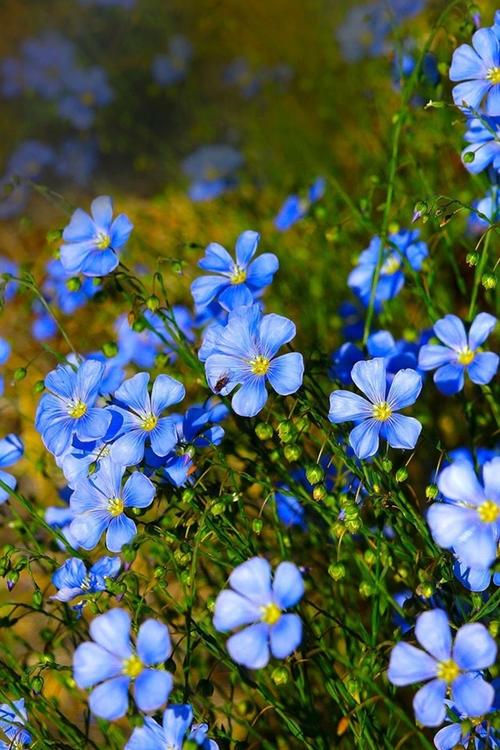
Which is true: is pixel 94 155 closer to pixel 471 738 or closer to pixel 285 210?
pixel 285 210

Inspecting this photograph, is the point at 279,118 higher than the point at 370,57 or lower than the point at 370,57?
lower

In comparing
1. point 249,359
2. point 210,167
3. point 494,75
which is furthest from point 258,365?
point 210,167

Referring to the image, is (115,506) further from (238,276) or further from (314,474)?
(238,276)

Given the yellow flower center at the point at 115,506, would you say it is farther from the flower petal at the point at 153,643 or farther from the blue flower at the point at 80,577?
the flower petal at the point at 153,643

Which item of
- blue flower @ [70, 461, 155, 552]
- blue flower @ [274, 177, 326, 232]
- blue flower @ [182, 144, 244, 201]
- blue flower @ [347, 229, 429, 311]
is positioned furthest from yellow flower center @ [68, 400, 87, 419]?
blue flower @ [182, 144, 244, 201]

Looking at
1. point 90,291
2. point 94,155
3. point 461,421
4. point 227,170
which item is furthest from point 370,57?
point 90,291

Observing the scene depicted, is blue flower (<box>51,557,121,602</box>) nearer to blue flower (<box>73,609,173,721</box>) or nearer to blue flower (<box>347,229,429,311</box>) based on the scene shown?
blue flower (<box>73,609,173,721</box>)

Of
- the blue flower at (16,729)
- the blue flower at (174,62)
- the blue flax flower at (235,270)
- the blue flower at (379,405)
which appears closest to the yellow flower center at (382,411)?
the blue flower at (379,405)
